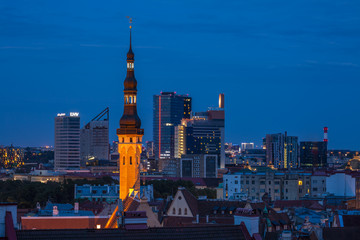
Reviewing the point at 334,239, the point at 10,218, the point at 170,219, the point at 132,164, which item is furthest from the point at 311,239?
the point at 132,164

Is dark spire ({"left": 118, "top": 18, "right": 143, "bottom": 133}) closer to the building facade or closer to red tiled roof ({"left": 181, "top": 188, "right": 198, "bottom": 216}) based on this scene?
red tiled roof ({"left": 181, "top": 188, "right": 198, "bottom": 216})

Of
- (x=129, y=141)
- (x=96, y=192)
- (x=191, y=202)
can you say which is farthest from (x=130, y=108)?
(x=96, y=192)

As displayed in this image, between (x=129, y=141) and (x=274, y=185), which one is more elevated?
(x=129, y=141)

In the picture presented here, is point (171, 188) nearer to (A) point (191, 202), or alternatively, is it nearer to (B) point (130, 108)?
(B) point (130, 108)

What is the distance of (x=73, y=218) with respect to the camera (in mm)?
64438

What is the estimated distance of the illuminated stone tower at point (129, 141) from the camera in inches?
3201

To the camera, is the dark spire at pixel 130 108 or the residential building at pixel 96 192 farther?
the residential building at pixel 96 192

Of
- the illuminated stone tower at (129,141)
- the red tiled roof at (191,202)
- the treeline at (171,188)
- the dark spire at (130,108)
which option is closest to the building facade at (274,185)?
the treeline at (171,188)

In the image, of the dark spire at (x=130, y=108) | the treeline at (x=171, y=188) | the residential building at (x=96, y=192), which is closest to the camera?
the dark spire at (x=130, y=108)

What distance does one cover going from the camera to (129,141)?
82.5 meters

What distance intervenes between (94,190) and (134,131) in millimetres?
67547

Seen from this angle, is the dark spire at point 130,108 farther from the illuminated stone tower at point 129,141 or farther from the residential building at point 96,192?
the residential building at point 96,192

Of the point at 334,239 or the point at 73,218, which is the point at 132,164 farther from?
the point at 334,239

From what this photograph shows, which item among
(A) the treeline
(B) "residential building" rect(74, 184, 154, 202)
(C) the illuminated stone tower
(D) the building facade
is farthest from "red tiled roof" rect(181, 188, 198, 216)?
(A) the treeline
